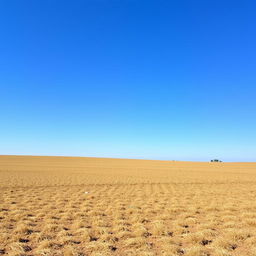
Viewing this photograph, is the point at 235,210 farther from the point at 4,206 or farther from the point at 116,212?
the point at 4,206

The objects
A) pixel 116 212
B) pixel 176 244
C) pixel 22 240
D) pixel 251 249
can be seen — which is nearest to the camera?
pixel 251 249

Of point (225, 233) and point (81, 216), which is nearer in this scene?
point (225, 233)

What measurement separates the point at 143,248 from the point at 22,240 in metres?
4.25

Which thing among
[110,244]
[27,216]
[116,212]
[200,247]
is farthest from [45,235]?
[200,247]

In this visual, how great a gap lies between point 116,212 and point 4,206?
692 cm

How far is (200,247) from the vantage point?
6.56 meters

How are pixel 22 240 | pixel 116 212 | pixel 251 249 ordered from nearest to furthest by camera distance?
pixel 251 249 < pixel 22 240 < pixel 116 212

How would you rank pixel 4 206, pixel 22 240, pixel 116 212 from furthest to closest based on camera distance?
pixel 4 206 < pixel 116 212 < pixel 22 240

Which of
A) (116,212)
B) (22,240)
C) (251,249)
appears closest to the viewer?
(251,249)

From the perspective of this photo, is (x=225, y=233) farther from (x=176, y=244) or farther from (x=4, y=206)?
(x=4, y=206)

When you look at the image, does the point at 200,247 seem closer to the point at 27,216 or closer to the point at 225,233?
the point at 225,233

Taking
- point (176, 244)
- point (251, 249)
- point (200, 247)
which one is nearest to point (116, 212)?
point (176, 244)

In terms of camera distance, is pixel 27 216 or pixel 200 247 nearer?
pixel 200 247

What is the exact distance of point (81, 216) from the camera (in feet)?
36.1
